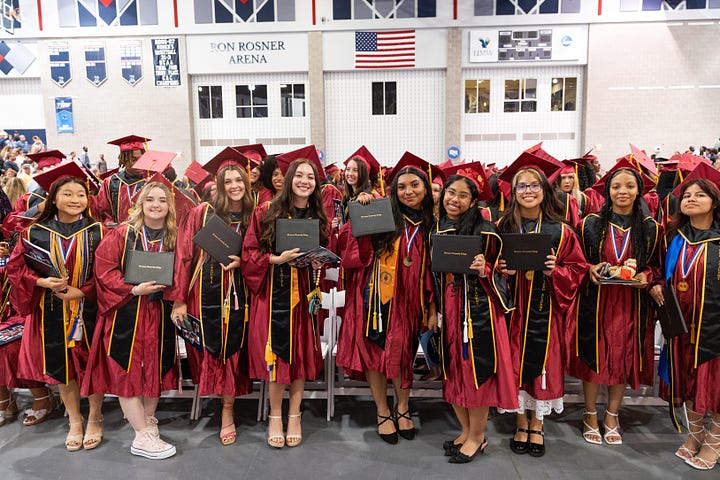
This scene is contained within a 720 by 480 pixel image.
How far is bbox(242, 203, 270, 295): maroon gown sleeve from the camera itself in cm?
309

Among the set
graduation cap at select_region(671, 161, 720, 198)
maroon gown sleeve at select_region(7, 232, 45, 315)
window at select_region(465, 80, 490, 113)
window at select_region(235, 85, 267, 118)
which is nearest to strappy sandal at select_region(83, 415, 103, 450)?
maroon gown sleeve at select_region(7, 232, 45, 315)

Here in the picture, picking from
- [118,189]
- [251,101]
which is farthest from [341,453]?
[251,101]

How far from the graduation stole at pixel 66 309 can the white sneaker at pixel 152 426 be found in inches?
22.6

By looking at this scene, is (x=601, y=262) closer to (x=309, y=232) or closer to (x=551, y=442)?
(x=551, y=442)

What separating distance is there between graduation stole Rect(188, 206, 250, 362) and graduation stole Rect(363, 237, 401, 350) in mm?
846

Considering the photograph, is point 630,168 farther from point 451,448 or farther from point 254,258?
point 254,258

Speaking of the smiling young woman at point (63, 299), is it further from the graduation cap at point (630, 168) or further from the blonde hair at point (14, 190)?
the graduation cap at point (630, 168)

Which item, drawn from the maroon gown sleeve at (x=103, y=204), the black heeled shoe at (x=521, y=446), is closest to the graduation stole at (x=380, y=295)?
the black heeled shoe at (x=521, y=446)

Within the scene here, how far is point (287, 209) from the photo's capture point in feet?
10.5

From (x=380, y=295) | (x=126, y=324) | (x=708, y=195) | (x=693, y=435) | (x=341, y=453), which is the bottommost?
(x=341, y=453)

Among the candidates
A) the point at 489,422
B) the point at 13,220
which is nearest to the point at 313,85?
the point at 13,220

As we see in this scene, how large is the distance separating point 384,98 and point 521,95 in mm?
4076

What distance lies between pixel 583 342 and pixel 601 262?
55 centimetres

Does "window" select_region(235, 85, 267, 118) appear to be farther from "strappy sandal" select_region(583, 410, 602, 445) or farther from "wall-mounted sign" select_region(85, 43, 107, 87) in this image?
"strappy sandal" select_region(583, 410, 602, 445)
